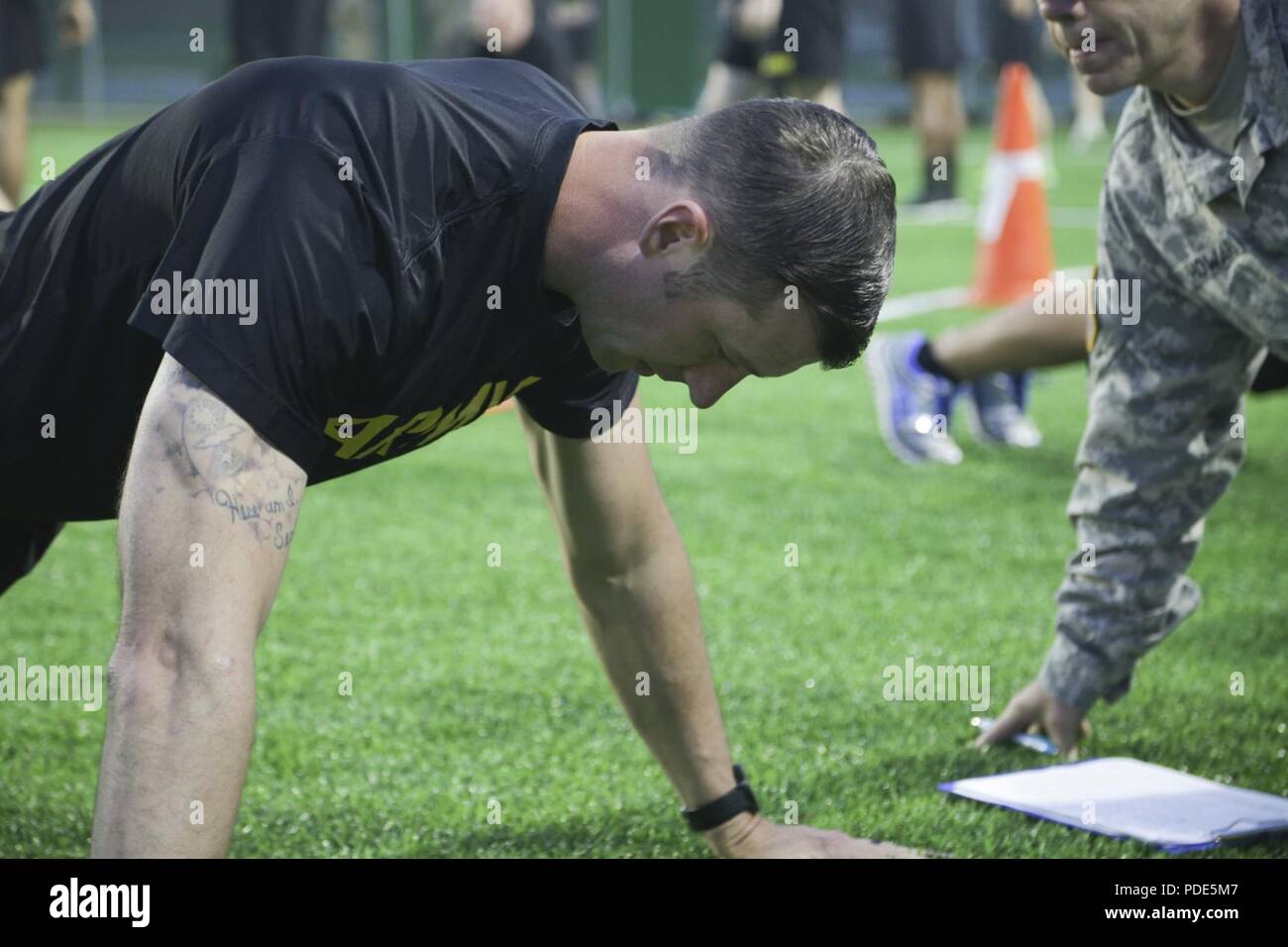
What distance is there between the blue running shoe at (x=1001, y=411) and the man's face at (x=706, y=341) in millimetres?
3935

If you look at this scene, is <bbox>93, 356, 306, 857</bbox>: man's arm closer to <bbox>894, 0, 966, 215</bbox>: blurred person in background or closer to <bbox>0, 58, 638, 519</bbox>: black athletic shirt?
<bbox>0, 58, 638, 519</bbox>: black athletic shirt

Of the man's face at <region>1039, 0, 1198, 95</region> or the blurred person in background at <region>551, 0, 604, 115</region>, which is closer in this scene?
the man's face at <region>1039, 0, 1198, 95</region>

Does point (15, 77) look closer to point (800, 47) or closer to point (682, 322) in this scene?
point (800, 47)

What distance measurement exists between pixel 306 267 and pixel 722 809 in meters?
1.34

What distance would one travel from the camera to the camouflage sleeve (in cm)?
319

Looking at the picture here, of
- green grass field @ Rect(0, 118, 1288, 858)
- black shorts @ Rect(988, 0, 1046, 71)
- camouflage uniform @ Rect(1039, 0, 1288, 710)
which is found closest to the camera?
camouflage uniform @ Rect(1039, 0, 1288, 710)

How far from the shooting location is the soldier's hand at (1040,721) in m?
3.42

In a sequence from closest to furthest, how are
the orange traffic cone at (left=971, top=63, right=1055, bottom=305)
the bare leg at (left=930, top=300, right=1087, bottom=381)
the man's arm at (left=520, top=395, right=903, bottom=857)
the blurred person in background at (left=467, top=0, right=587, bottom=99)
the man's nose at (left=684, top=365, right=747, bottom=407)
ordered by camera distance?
the man's nose at (left=684, top=365, right=747, bottom=407), the man's arm at (left=520, top=395, right=903, bottom=857), the bare leg at (left=930, top=300, right=1087, bottom=381), the blurred person in background at (left=467, top=0, right=587, bottom=99), the orange traffic cone at (left=971, top=63, right=1055, bottom=305)

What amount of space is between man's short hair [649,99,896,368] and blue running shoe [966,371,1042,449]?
3.99 meters

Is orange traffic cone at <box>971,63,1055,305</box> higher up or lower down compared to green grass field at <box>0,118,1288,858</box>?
higher up

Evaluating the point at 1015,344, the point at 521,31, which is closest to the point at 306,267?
the point at 1015,344

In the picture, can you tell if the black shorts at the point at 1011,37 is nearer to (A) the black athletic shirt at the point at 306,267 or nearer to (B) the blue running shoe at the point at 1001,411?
(B) the blue running shoe at the point at 1001,411

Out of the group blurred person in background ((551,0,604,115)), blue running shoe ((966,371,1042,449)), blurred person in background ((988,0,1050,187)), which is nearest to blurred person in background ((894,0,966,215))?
blue running shoe ((966,371,1042,449))

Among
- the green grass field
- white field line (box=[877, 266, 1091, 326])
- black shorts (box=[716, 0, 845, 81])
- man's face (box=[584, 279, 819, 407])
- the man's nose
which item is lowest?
the green grass field
